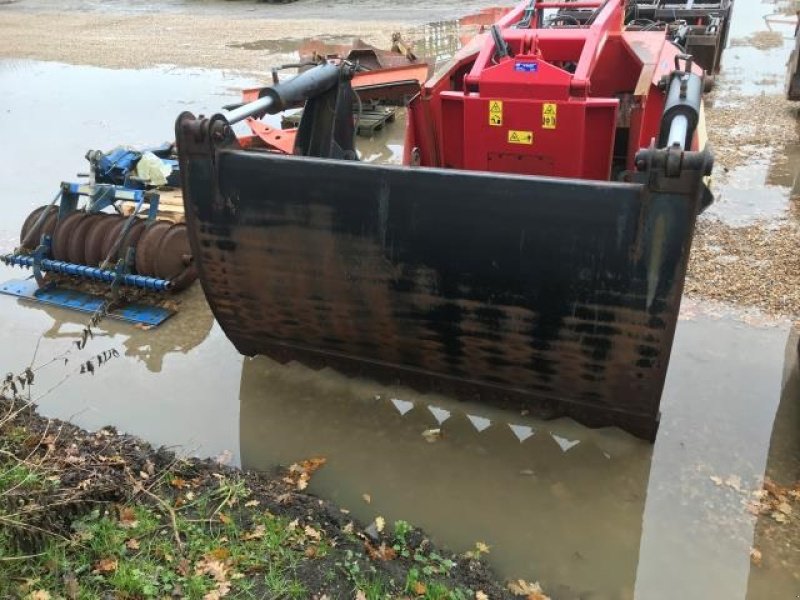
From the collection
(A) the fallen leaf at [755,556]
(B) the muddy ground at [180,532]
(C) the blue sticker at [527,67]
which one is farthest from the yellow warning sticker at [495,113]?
(A) the fallen leaf at [755,556]

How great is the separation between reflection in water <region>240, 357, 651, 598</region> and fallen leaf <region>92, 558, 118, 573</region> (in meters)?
0.92

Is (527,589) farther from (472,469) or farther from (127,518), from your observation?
(127,518)

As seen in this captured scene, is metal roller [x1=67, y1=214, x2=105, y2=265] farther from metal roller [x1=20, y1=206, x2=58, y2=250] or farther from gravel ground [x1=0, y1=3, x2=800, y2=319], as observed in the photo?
gravel ground [x1=0, y1=3, x2=800, y2=319]

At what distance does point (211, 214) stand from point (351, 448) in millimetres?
1349

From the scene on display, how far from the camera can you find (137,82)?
11680 mm

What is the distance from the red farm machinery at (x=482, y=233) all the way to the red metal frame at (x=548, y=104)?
0.04 ft

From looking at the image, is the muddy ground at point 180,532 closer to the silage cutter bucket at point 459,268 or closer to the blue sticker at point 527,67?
the silage cutter bucket at point 459,268

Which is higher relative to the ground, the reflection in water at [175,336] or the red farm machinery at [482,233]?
the red farm machinery at [482,233]

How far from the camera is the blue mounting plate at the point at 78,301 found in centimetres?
475

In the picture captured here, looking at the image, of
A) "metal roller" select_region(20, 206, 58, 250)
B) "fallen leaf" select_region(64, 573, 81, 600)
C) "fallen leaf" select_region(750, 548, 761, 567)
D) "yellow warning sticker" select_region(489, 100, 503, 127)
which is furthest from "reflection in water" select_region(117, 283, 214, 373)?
"fallen leaf" select_region(750, 548, 761, 567)

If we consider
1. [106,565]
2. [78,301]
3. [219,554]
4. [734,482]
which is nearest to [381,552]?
[219,554]

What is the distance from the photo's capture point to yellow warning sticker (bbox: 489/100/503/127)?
12.5 feet

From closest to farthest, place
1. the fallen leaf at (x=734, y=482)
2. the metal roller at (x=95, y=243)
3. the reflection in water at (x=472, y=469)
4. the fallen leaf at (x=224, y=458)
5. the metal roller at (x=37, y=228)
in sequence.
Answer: the reflection in water at (x=472, y=469) → the fallen leaf at (x=734, y=482) → the fallen leaf at (x=224, y=458) → the metal roller at (x=95, y=243) → the metal roller at (x=37, y=228)

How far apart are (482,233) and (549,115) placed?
1.14 metres
